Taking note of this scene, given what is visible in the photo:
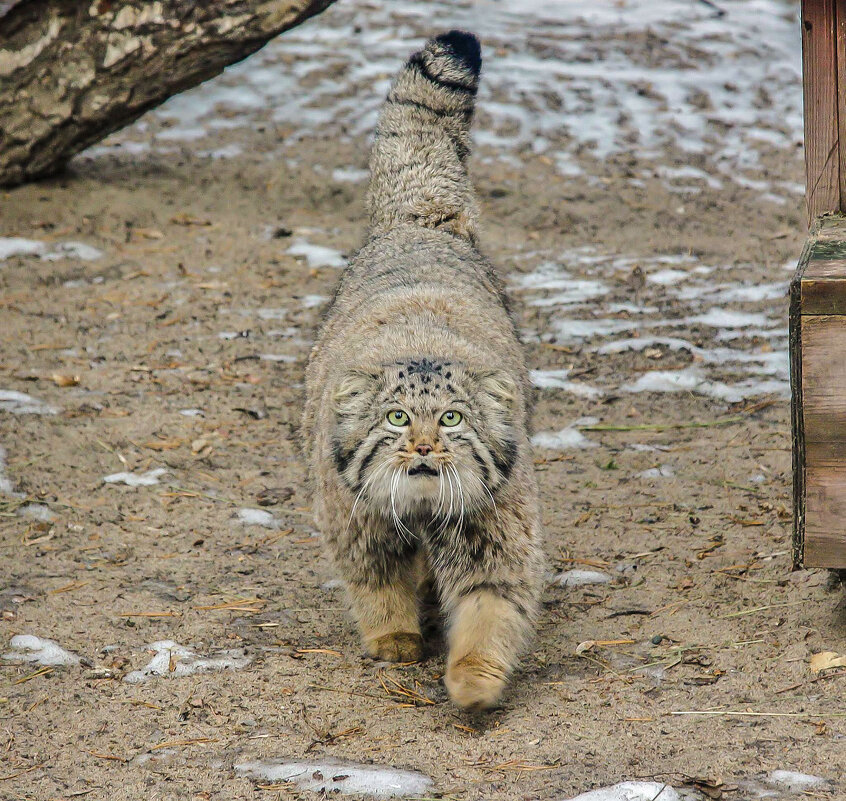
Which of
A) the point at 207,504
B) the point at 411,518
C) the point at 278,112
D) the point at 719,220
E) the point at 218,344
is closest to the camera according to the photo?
the point at 411,518

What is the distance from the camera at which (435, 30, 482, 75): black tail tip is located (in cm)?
595

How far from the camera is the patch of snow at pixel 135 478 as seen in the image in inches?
218

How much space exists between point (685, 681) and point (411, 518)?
110 centimetres

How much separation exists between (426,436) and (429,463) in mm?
90

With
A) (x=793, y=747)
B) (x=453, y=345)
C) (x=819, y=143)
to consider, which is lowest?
(x=793, y=747)

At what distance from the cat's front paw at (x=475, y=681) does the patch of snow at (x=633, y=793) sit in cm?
64

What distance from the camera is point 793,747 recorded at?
3236 millimetres

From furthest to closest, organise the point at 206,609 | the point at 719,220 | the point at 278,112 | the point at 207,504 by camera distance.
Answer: the point at 278,112
the point at 719,220
the point at 207,504
the point at 206,609

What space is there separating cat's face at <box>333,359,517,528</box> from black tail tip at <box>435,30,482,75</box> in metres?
2.65

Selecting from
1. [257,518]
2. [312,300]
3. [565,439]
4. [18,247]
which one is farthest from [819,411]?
[18,247]

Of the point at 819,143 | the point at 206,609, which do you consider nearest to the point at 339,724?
the point at 206,609

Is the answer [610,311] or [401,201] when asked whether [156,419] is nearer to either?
[401,201]

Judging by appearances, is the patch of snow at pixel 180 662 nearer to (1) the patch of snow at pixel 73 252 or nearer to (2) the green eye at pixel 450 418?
(2) the green eye at pixel 450 418

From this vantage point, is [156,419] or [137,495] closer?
[137,495]
